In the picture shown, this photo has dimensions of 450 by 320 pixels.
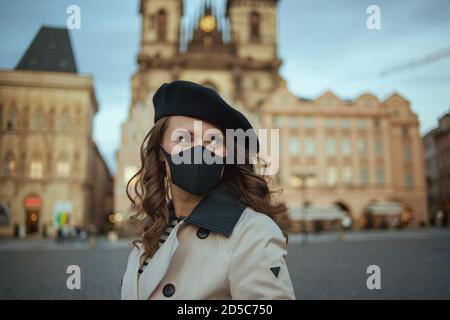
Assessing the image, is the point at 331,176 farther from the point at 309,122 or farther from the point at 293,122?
the point at 293,122

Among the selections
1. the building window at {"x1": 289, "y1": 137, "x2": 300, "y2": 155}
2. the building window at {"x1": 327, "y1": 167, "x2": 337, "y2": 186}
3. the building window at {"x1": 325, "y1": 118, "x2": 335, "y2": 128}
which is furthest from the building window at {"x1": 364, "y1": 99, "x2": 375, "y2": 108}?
the building window at {"x1": 289, "y1": 137, "x2": 300, "y2": 155}

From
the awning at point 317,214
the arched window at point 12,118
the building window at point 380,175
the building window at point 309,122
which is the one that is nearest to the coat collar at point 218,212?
the arched window at point 12,118

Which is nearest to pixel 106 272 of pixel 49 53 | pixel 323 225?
pixel 49 53

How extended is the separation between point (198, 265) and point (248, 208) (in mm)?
289

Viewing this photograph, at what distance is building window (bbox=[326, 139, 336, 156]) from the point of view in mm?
41250

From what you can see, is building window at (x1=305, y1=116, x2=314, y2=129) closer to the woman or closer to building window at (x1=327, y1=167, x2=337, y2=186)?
building window at (x1=327, y1=167, x2=337, y2=186)

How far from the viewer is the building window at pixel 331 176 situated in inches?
1619

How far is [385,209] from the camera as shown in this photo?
132ft

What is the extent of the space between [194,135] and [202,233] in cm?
40

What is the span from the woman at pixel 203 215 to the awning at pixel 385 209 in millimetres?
41655

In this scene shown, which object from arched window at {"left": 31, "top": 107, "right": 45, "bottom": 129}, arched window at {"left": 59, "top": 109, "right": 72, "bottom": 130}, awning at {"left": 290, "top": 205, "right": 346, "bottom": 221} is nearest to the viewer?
arched window at {"left": 31, "top": 107, "right": 45, "bottom": 129}

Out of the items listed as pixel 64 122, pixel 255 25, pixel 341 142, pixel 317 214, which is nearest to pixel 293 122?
pixel 341 142

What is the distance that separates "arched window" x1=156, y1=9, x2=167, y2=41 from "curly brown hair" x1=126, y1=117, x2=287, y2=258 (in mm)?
48351

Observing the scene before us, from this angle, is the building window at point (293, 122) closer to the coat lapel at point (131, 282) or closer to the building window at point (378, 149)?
the building window at point (378, 149)
